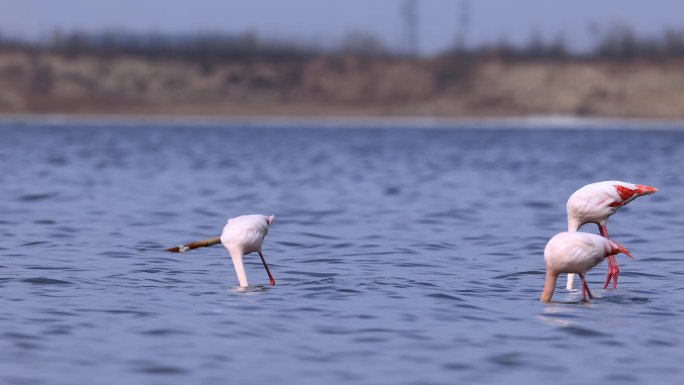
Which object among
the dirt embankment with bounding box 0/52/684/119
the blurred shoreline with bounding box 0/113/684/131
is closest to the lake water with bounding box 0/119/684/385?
the blurred shoreline with bounding box 0/113/684/131

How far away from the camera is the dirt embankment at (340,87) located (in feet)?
446

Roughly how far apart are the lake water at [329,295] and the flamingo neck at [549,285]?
167 millimetres

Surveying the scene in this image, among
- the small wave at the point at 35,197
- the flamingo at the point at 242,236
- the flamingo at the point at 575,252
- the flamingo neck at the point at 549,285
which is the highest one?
the flamingo at the point at 242,236

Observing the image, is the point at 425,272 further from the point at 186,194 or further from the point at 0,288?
the point at 186,194

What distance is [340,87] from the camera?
149m

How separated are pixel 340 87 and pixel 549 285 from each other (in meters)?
138

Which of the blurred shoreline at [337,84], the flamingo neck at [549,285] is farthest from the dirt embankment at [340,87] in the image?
the flamingo neck at [549,285]

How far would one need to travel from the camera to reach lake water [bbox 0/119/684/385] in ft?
30.0

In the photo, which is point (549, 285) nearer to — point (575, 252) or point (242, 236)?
point (575, 252)

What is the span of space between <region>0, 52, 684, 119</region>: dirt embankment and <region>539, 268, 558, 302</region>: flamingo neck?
122 metres

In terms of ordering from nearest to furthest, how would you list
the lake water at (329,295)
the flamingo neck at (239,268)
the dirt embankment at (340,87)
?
the lake water at (329,295) → the flamingo neck at (239,268) → the dirt embankment at (340,87)

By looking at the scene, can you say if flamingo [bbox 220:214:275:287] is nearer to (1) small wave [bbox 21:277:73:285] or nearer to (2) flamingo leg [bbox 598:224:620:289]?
(1) small wave [bbox 21:277:73:285]

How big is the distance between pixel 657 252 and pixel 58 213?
10.4 metres

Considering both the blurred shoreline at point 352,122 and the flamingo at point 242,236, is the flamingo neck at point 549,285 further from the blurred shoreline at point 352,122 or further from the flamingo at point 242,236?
the blurred shoreline at point 352,122
